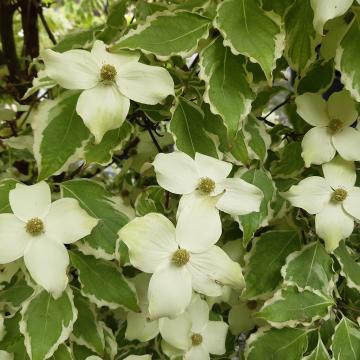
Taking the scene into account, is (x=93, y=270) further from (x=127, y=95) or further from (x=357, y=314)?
(x=357, y=314)

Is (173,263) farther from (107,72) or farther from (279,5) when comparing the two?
(279,5)

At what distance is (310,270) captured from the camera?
66 cm

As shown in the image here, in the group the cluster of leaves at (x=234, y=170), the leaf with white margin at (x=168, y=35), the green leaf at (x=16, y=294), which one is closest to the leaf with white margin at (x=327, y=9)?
the cluster of leaves at (x=234, y=170)

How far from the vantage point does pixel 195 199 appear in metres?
0.56

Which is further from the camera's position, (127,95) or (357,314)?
(357,314)

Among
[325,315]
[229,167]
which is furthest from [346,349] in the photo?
[229,167]

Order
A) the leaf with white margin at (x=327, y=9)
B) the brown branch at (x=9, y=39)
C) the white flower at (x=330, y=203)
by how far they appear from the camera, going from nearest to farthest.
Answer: the leaf with white margin at (x=327, y=9) → the white flower at (x=330, y=203) → the brown branch at (x=9, y=39)

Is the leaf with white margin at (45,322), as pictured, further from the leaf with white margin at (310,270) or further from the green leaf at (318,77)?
the green leaf at (318,77)

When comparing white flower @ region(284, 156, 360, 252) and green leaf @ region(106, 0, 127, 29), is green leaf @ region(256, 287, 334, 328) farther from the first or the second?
green leaf @ region(106, 0, 127, 29)

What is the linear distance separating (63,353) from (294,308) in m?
0.28

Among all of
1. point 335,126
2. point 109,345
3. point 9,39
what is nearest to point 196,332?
point 109,345

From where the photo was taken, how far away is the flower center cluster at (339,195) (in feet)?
2.08

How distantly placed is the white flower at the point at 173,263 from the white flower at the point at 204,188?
0.02m

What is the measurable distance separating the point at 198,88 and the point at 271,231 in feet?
0.72
